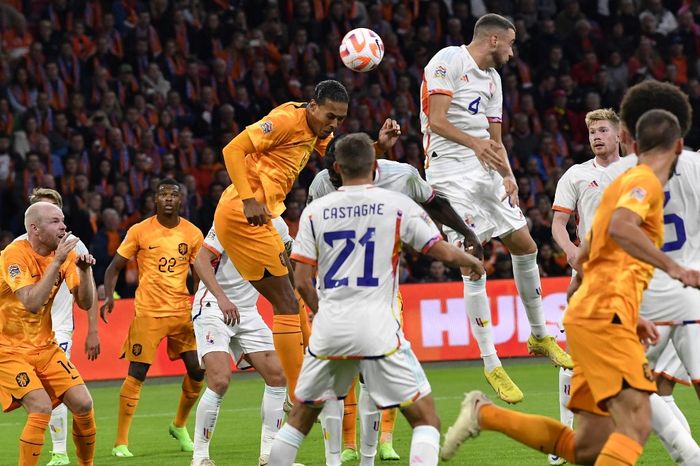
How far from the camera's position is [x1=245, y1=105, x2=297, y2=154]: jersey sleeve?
889cm

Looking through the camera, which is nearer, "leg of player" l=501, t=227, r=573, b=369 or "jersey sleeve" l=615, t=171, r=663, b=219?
"jersey sleeve" l=615, t=171, r=663, b=219

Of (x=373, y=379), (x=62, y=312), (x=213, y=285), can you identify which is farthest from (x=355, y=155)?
(x=62, y=312)

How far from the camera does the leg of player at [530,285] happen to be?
9898mm

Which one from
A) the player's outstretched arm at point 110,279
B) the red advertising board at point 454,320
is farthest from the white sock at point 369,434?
the red advertising board at point 454,320

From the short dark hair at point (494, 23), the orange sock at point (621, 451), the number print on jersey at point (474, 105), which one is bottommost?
the orange sock at point (621, 451)

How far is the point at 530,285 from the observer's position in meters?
10.1

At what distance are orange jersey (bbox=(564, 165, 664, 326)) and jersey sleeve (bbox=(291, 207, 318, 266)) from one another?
1529mm

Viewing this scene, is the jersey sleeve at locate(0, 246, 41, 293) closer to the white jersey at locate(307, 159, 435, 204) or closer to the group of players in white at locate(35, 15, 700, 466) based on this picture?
the group of players in white at locate(35, 15, 700, 466)

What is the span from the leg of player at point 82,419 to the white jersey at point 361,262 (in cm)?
260

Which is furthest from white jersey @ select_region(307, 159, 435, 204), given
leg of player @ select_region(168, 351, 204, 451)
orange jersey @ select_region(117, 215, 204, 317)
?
orange jersey @ select_region(117, 215, 204, 317)

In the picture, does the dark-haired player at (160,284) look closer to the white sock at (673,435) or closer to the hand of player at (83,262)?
the hand of player at (83,262)

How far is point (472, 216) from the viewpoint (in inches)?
381

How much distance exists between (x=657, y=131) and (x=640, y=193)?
41 centimetres

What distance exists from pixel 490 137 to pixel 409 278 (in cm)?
852
